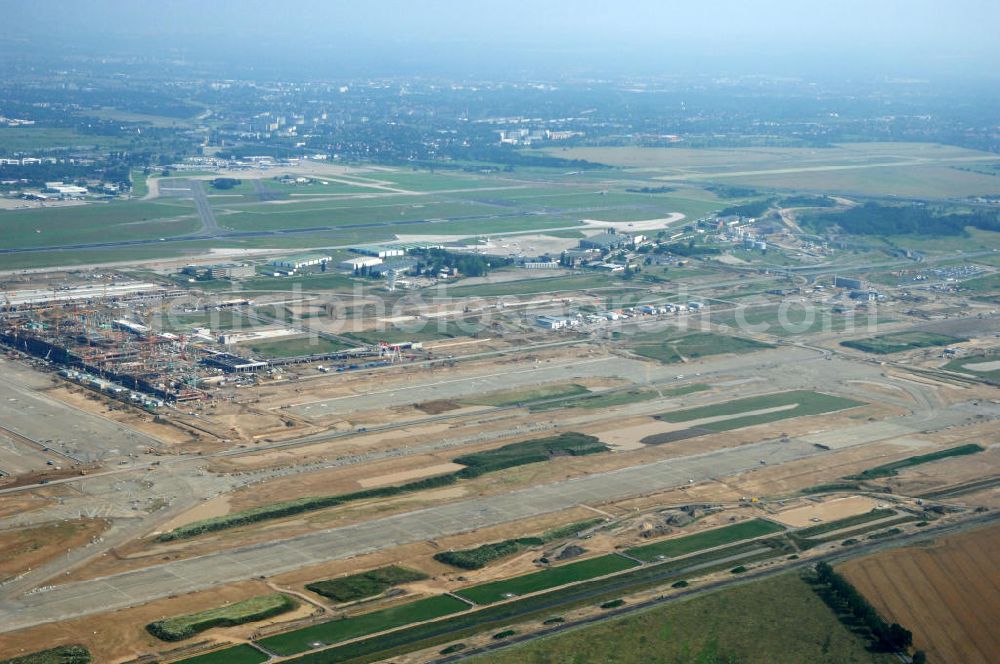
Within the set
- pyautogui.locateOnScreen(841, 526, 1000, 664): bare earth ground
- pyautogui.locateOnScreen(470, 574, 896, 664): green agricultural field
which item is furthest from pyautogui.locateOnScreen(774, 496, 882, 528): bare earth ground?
pyautogui.locateOnScreen(470, 574, 896, 664): green agricultural field

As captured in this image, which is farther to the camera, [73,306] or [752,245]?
[752,245]

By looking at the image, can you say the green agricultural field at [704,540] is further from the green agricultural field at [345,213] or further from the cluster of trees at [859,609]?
the green agricultural field at [345,213]

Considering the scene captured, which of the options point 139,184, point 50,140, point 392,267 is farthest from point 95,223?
point 50,140

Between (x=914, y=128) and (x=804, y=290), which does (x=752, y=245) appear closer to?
(x=804, y=290)

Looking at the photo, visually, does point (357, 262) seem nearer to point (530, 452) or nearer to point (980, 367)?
point (980, 367)

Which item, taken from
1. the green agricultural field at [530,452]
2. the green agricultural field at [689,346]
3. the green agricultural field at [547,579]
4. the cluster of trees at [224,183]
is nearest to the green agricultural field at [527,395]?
the green agricultural field at [530,452]

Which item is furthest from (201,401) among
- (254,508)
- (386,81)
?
(386,81)
